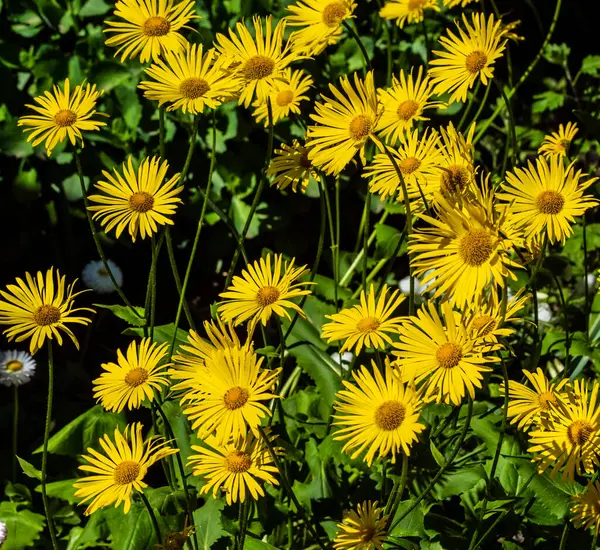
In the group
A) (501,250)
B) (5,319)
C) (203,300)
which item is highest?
(203,300)

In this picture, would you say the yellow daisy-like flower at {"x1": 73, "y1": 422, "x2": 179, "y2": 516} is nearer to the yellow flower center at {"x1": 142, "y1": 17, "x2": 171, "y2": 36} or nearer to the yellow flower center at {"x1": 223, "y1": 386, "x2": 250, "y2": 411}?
the yellow flower center at {"x1": 223, "y1": 386, "x2": 250, "y2": 411}

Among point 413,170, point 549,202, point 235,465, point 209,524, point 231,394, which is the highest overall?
point 413,170

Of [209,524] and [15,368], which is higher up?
[15,368]

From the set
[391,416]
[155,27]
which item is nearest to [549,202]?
[391,416]

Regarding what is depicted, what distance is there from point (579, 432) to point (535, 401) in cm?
12

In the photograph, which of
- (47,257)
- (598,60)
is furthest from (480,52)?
(47,257)

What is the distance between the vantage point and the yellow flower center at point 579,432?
1323 millimetres

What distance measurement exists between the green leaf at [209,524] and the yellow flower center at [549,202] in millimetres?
873

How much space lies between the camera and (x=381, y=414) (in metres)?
1.28

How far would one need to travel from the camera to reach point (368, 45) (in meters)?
2.64

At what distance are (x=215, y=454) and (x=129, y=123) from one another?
1483mm

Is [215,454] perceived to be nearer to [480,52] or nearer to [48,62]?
[480,52]

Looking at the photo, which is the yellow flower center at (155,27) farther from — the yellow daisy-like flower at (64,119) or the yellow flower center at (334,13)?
the yellow flower center at (334,13)

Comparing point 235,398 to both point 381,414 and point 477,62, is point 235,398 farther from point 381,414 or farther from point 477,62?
point 477,62
